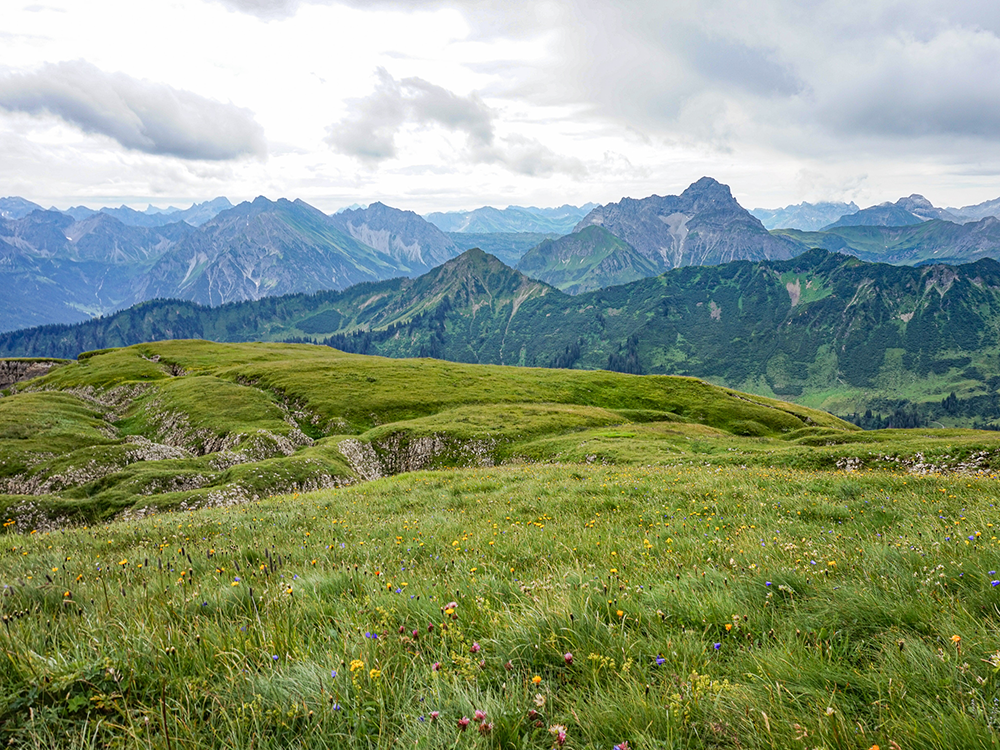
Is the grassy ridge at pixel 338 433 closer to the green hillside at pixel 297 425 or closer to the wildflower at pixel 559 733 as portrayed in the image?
the green hillside at pixel 297 425

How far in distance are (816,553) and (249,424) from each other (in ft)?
188

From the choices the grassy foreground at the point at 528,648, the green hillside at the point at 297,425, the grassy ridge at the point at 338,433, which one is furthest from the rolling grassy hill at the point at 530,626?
the green hillside at the point at 297,425

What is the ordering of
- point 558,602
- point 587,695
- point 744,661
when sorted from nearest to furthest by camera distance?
point 587,695 → point 744,661 → point 558,602

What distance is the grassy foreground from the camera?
263 cm

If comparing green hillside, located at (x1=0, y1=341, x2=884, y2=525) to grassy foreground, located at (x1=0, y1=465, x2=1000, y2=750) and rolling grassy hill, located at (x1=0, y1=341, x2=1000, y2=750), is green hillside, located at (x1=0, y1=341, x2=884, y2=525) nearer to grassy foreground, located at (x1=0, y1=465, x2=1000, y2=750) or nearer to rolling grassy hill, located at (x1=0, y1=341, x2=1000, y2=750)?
rolling grassy hill, located at (x1=0, y1=341, x2=1000, y2=750)

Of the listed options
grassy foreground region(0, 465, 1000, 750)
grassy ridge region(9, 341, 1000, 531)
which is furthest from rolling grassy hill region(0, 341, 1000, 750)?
grassy ridge region(9, 341, 1000, 531)

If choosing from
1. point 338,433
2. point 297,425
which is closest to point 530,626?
point 338,433

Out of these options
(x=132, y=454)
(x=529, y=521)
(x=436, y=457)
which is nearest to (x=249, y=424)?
(x=132, y=454)

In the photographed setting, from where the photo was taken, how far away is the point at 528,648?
3.62 metres

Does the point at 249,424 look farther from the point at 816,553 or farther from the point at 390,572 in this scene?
the point at 816,553

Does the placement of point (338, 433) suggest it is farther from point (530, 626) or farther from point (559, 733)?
point (559, 733)

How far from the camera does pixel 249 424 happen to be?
52.9 meters

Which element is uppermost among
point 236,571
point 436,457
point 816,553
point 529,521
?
point 816,553

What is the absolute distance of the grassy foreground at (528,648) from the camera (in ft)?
Result: 8.64
